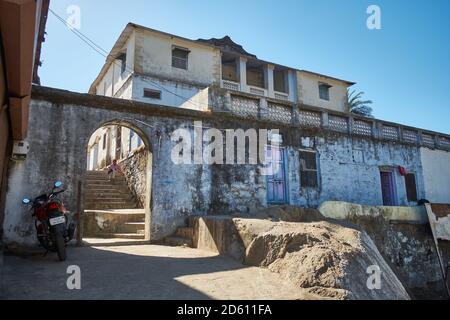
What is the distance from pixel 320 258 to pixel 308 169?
750cm

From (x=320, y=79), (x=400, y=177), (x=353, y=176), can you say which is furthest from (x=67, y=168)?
(x=320, y=79)

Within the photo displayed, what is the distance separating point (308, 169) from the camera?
458 inches

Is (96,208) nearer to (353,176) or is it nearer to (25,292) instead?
(25,292)

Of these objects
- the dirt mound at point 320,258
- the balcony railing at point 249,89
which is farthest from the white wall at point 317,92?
the dirt mound at point 320,258

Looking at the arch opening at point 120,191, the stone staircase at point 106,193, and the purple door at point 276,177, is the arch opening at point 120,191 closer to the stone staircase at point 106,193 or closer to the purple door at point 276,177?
the stone staircase at point 106,193

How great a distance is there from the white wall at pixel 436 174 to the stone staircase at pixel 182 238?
1157 cm

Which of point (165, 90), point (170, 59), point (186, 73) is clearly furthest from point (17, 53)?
point (186, 73)

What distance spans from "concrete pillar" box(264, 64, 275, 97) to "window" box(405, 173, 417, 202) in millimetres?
9530

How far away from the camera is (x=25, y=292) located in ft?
12.4

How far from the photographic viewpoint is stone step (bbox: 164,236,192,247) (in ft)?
25.9

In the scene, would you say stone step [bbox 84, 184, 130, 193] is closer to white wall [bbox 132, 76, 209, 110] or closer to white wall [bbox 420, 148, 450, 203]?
white wall [bbox 132, 76, 209, 110]

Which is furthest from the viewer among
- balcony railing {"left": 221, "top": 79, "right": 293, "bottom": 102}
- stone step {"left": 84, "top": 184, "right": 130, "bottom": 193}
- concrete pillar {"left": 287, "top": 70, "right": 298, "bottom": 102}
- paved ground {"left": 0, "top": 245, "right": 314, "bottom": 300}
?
concrete pillar {"left": 287, "top": 70, "right": 298, "bottom": 102}

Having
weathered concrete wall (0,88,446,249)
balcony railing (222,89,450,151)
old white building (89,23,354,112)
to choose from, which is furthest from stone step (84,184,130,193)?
balcony railing (222,89,450,151)

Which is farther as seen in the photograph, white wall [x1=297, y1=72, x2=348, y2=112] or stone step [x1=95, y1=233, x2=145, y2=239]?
white wall [x1=297, y1=72, x2=348, y2=112]
